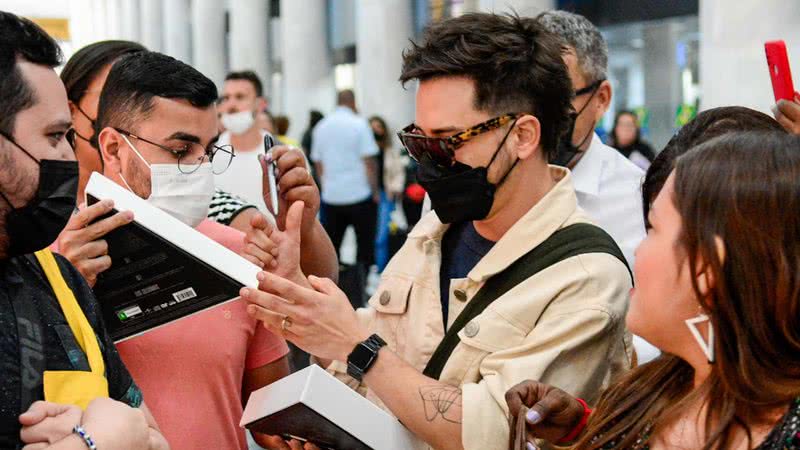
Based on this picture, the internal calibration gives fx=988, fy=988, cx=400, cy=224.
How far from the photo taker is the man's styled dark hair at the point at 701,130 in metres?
2.43

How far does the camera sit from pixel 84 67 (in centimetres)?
311

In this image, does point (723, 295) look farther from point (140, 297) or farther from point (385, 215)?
point (385, 215)

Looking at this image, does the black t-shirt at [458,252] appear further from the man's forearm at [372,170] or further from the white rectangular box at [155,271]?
the man's forearm at [372,170]

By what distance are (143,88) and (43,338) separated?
103 cm

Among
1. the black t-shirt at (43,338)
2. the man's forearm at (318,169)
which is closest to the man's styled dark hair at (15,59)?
the black t-shirt at (43,338)

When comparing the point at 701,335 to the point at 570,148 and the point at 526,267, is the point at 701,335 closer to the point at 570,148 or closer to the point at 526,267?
the point at 526,267

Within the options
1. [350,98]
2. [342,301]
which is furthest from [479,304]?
[350,98]

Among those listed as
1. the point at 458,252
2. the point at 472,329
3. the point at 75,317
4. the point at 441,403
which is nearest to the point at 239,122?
the point at 458,252

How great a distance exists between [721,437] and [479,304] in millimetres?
757

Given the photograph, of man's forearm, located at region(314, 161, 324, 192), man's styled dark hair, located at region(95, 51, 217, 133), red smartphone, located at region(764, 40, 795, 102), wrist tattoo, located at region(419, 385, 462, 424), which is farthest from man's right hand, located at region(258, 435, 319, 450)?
man's forearm, located at region(314, 161, 324, 192)

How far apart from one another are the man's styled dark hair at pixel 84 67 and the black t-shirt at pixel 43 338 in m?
1.18

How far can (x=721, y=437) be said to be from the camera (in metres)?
A: 1.72

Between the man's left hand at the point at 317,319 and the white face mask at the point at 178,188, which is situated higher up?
the white face mask at the point at 178,188

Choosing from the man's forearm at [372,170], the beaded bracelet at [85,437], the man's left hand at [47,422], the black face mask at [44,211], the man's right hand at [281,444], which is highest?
the black face mask at [44,211]
